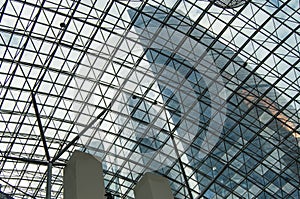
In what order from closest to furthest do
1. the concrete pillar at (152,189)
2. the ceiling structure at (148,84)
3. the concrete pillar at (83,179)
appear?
1. the concrete pillar at (83,179)
2. the concrete pillar at (152,189)
3. the ceiling structure at (148,84)

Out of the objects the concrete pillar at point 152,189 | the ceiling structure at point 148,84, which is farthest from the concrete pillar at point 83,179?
the ceiling structure at point 148,84

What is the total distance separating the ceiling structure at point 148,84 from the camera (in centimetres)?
4091

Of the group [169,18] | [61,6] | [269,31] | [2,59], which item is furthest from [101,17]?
[269,31]

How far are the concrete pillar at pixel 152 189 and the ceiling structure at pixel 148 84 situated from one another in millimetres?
10719

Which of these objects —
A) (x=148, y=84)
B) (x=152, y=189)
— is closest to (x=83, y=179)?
(x=152, y=189)

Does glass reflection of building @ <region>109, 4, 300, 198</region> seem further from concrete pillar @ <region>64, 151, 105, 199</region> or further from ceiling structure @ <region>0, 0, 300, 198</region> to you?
concrete pillar @ <region>64, 151, 105, 199</region>

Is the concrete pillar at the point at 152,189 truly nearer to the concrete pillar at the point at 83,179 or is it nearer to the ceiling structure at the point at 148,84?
the concrete pillar at the point at 83,179

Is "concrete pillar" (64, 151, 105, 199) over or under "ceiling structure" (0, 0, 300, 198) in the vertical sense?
under

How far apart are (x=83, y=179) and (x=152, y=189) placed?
527cm

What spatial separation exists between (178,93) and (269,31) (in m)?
10.5

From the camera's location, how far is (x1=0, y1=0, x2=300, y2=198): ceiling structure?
40906mm

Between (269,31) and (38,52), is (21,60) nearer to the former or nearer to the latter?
(38,52)

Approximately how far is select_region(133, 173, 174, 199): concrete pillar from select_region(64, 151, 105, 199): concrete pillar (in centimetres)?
381

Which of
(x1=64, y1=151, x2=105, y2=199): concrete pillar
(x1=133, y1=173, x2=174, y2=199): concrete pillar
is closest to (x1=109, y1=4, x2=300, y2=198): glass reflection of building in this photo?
(x1=133, y1=173, x2=174, y2=199): concrete pillar
